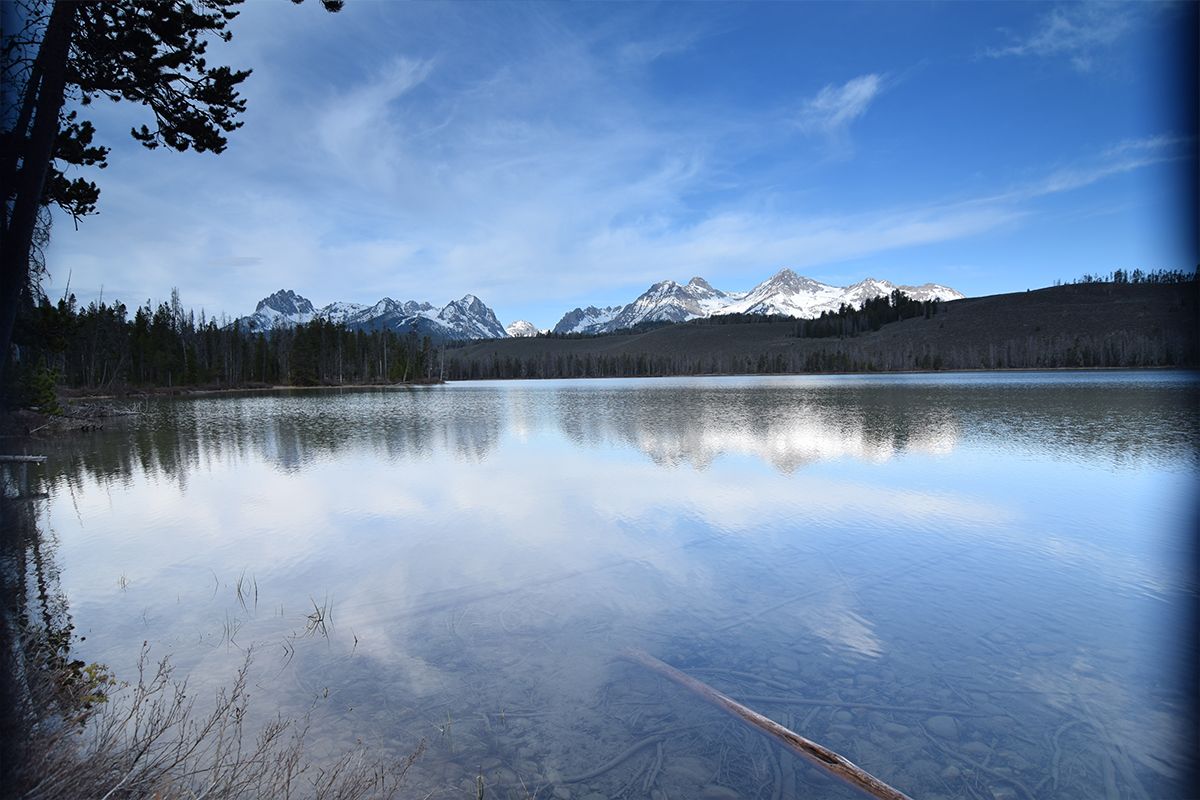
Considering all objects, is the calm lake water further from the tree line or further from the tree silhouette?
the tree line

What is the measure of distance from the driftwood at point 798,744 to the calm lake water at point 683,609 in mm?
129

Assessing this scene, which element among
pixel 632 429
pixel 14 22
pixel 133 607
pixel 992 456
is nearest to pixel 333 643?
pixel 133 607

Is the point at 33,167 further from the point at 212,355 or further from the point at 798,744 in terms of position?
the point at 212,355

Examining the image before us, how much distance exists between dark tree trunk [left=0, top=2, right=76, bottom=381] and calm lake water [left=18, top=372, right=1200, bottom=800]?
4183mm

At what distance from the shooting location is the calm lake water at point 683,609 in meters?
5.07

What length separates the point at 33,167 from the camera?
5.89 meters

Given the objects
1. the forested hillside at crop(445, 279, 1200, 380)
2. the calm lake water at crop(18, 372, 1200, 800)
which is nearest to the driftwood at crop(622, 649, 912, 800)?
the calm lake water at crop(18, 372, 1200, 800)

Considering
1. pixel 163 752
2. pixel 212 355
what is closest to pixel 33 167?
pixel 163 752

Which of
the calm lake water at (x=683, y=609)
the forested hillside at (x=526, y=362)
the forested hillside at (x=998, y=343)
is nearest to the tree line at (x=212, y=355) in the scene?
the forested hillside at (x=526, y=362)

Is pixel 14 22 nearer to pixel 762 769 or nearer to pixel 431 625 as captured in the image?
pixel 431 625

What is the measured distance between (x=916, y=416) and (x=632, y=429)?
16676 mm

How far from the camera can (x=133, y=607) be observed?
A: 27.7 ft

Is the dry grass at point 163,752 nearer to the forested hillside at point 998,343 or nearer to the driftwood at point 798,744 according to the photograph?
the driftwood at point 798,744

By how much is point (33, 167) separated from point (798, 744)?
29.9 feet
